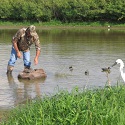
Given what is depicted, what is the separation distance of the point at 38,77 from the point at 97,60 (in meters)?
4.57

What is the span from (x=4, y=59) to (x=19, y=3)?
143 feet

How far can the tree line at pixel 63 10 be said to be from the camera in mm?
56659

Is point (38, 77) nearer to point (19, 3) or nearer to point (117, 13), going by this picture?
point (117, 13)

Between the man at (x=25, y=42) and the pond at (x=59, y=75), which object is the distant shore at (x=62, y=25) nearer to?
the pond at (x=59, y=75)

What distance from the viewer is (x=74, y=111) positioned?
7.78 metres

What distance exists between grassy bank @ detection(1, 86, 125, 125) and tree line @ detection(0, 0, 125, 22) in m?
47.4

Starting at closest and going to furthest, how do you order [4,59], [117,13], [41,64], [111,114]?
[111,114]
[41,64]
[4,59]
[117,13]

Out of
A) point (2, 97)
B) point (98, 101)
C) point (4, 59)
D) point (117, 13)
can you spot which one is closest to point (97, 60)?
point (4, 59)

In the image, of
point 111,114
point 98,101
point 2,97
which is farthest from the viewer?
point 2,97

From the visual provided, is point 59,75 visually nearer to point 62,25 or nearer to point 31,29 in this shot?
point 31,29

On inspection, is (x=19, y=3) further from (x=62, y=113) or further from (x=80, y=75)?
(x=62, y=113)

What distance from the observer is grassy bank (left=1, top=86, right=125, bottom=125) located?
7539 millimetres

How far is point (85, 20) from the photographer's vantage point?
58031 mm

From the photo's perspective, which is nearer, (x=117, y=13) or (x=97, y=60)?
(x=97, y=60)
